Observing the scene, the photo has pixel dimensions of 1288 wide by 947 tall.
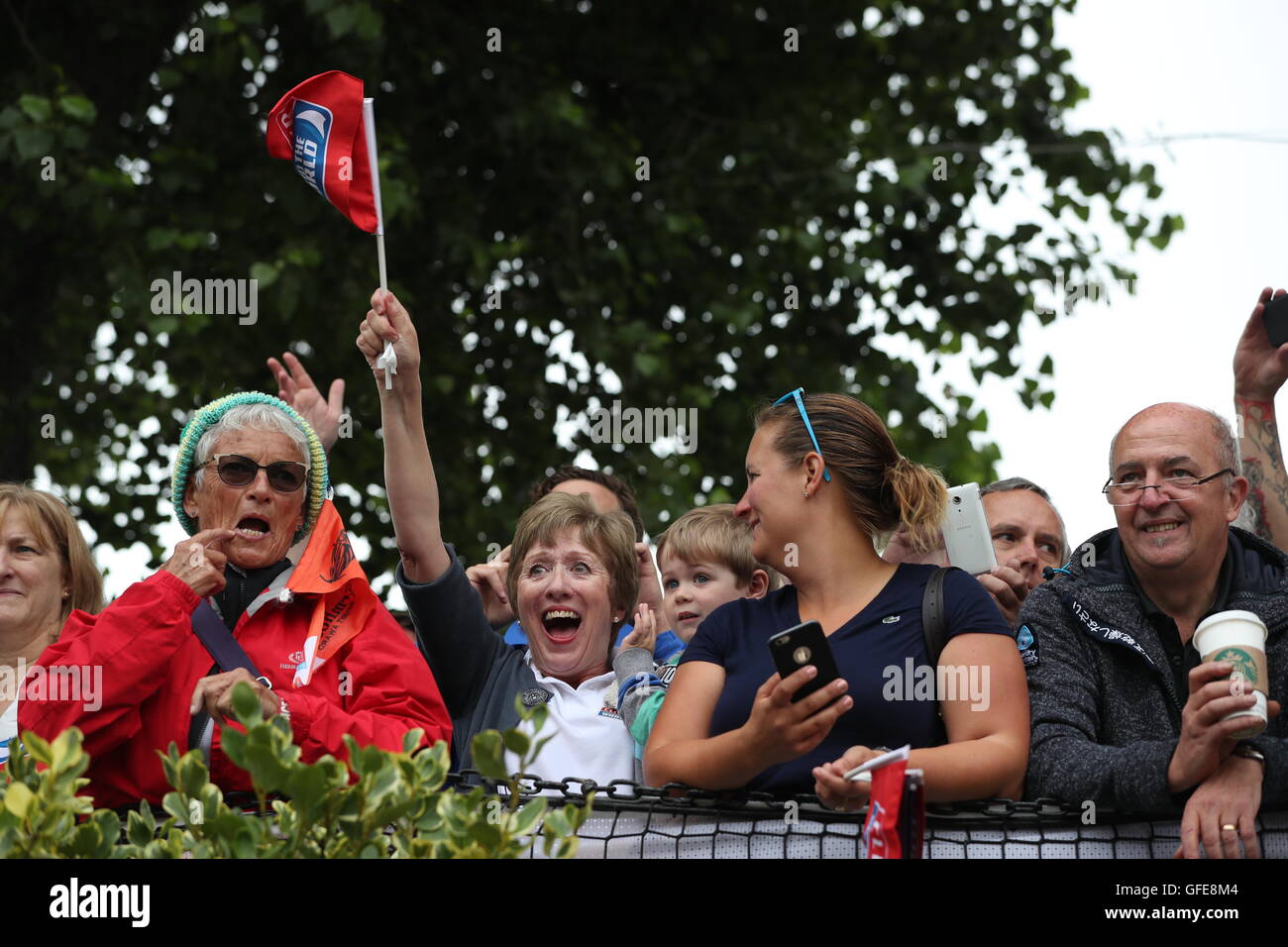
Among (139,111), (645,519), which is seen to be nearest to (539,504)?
(645,519)

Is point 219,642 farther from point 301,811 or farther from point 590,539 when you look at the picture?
point 301,811

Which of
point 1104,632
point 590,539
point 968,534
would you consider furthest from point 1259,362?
point 590,539

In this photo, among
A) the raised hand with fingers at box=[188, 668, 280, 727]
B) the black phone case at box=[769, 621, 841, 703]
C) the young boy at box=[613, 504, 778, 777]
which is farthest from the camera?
the young boy at box=[613, 504, 778, 777]

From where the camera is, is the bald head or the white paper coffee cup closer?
the white paper coffee cup

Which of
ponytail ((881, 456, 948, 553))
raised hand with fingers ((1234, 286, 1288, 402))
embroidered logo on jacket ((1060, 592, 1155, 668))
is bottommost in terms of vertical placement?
embroidered logo on jacket ((1060, 592, 1155, 668))

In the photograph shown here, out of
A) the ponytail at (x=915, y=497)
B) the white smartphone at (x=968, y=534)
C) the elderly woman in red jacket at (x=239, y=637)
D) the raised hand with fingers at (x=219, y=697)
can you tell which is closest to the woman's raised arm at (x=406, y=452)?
the elderly woman in red jacket at (x=239, y=637)

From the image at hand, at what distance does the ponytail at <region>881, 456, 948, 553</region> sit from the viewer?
3723mm

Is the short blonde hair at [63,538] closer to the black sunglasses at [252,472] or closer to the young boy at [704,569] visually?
the black sunglasses at [252,472]

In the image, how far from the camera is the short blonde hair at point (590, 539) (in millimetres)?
4430

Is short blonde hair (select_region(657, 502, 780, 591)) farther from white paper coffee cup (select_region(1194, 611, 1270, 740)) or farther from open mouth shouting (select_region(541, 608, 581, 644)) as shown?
white paper coffee cup (select_region(1194, 611, 1270, 740))

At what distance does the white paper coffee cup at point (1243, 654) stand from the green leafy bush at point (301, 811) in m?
1.39

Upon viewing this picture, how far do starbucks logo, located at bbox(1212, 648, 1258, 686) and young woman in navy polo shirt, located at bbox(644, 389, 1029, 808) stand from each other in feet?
1.62

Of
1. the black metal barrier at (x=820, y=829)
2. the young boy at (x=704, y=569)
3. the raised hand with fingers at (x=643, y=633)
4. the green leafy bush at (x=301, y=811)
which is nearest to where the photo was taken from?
the green leafy bush at (x=301, y=811)

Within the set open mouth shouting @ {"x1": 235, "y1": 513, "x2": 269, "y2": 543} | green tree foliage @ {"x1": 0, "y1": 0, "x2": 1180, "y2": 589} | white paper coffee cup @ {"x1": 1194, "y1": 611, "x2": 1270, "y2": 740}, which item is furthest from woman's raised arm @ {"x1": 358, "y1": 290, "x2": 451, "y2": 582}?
green tree foliage @ {"x1": 0, "y1": 0, "x2": 1180, "y2": 589}
